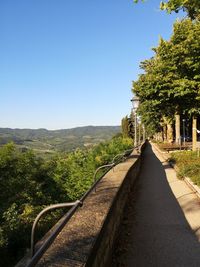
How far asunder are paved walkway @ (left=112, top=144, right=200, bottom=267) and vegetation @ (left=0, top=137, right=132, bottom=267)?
863 centimetres

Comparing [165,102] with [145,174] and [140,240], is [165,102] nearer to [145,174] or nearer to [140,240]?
[145,174]

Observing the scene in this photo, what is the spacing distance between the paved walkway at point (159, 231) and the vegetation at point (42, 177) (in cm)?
863

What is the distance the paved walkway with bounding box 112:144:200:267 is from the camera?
19.9 ft

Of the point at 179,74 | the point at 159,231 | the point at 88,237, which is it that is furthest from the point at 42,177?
the point at 88,237

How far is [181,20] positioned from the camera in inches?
987

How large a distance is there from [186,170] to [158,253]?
31.2 feet

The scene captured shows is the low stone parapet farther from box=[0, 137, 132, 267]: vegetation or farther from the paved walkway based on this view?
box=[0, 137, 132, 267]: vegetation

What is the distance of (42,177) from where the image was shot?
3819cm

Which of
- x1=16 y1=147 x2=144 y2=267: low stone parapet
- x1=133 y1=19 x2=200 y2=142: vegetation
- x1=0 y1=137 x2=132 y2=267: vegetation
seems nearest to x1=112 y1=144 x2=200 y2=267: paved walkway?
x1=16 y1=147 x2=144 y2=267: low stone parapet

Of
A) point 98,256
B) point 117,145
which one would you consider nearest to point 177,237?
point 98,256

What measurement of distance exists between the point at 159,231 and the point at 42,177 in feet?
103

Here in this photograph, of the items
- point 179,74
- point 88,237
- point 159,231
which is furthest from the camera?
point 179,74

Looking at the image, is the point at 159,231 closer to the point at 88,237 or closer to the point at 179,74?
the point at 88,237

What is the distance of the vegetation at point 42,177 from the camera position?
25438 millimetres
